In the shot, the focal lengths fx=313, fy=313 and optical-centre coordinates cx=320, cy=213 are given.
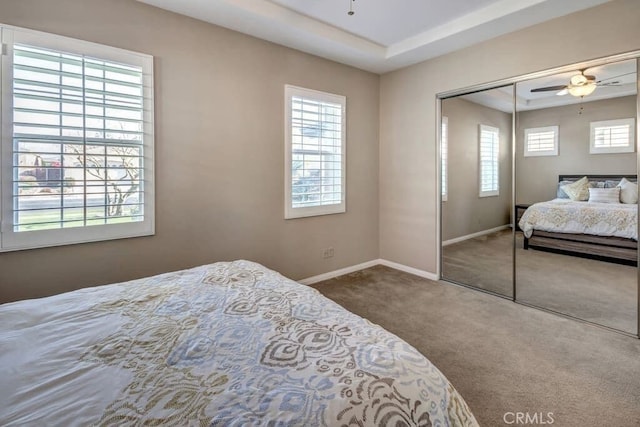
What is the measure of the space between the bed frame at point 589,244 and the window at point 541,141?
279 millimetres

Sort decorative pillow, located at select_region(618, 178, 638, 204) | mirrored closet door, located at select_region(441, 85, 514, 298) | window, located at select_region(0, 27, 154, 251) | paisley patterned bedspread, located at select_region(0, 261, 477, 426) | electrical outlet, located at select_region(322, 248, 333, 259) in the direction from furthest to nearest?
electrical outlet, located at select_region(322, 248, 333, 259) < mirrored closet door, located at select_region(441, 85, 514, 298) < decorative pillow, located at select_region(618, 178, 638, 204) < window, located at select_region(0, 27, 154, 251) < paisley patterned bedspread, located at select_region(0, 261, 477, 426)

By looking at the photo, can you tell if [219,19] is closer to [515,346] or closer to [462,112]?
[462,112]

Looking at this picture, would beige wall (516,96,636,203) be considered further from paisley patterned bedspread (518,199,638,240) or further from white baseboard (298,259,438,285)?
white baseboard (298,259,438,285)

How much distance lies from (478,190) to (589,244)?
1117mm

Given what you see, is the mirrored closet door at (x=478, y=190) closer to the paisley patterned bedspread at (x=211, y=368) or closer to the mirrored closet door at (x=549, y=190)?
the mirrored closet door at (x=549, y=190)

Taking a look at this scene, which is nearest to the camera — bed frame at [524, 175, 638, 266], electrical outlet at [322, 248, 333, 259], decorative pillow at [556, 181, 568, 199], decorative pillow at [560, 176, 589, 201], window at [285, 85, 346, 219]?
bed frame at [524, 175, 638, 266]

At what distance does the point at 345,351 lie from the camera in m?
1.01

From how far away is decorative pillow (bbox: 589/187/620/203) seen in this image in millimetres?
2621

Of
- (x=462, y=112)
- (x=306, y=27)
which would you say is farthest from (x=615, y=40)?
(x=306, y=27)

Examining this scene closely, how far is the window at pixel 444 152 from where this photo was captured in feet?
12.4

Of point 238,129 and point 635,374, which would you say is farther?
point 238,129

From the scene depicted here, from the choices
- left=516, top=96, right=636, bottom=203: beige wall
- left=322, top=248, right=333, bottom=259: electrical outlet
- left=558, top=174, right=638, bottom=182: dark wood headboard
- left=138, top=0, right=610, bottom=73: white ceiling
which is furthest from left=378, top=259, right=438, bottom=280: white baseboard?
left=138, top=0, right=610, bottom=73: white ceiling

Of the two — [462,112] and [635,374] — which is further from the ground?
[462,112]

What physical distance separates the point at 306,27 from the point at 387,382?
3.11m
